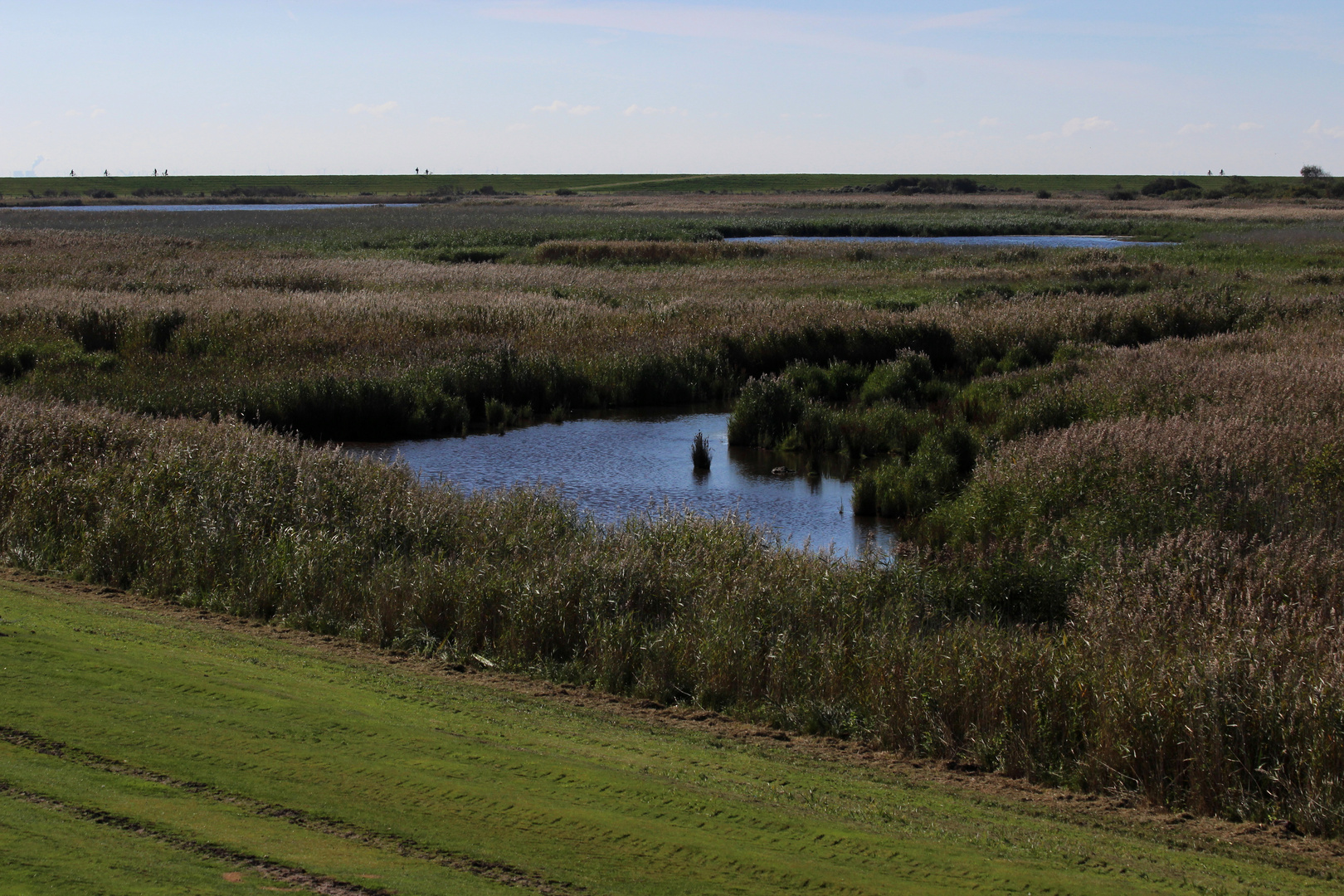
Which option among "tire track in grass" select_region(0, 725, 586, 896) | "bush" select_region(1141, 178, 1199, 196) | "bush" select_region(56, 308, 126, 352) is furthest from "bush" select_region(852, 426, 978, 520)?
"bush" select_region(1141, 178, 1199, 196)

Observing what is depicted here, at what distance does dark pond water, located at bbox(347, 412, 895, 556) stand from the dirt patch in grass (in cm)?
589

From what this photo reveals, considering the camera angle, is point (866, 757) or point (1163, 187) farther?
point (1163, 187)

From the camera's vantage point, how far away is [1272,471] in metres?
13.6

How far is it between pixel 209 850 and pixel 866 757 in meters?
4.12

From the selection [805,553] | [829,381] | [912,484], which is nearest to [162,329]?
[829,381]

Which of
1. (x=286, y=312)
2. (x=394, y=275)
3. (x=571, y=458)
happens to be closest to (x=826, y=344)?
(x=571, y=458)

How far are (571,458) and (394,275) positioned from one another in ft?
78.5

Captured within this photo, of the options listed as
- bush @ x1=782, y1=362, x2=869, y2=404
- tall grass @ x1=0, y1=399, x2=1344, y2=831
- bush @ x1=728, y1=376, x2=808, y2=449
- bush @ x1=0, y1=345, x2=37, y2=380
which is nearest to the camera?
tall grass @ x1=0, y1=399, x2=1344, y2=831

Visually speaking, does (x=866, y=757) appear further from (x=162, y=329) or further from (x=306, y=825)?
(x=162, y=329)

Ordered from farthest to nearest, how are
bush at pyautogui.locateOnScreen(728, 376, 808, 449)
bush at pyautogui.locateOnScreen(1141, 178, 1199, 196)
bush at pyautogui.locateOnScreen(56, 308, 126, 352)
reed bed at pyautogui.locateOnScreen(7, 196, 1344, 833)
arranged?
bush at pyautogui.locateOnScreen(1141, 178, 1199, 196), bush at pyautogui.locateOnScreen(56, 308, 126, 352), bush at pyautogui.locateOnScreen(728, 376, 808, 449), reed bed at pyautogui.locateOnScreen(7, 196, 1344, 833)

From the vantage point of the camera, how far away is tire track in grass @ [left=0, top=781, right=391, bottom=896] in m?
3.87

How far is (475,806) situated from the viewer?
16.2 ft

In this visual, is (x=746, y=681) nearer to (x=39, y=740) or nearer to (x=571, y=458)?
(x=39, y=740)

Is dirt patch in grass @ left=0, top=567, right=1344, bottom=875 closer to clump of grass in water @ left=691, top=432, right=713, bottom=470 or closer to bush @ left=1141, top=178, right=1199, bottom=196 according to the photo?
clump of grass in water @ left=691, top=432, right=713, bottom=470
